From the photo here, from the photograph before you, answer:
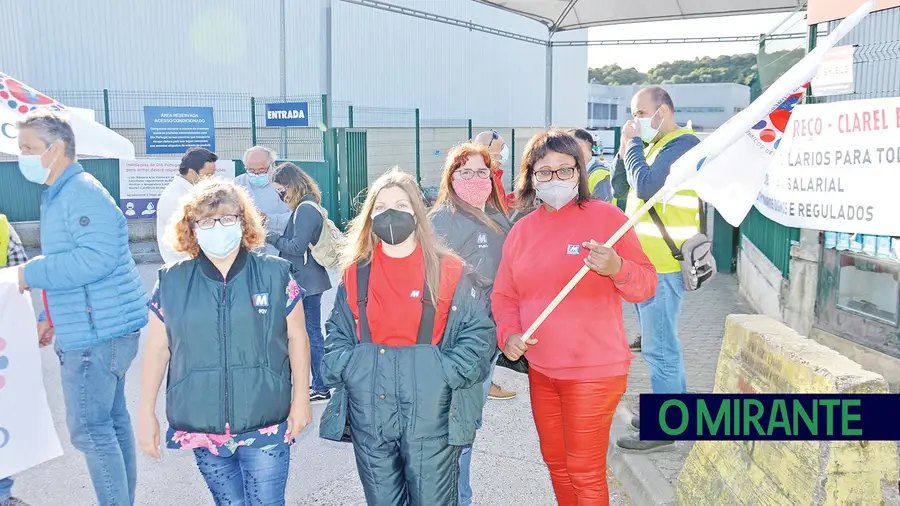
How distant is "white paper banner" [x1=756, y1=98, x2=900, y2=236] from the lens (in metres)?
5.02

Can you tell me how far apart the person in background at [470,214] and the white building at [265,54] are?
11.8 meters

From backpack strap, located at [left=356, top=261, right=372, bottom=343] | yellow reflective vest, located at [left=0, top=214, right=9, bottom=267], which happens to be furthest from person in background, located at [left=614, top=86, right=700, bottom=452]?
yellow reflective vest, located at [left=0, top=214, right=9, bottom=267]

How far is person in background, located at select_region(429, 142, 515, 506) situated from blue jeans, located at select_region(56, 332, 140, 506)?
70.1 inches

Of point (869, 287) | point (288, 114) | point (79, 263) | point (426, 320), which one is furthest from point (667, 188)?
point (288, 114)

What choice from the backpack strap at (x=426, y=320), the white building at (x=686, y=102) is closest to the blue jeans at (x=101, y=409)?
the backpack strap at (x=426, y=320)

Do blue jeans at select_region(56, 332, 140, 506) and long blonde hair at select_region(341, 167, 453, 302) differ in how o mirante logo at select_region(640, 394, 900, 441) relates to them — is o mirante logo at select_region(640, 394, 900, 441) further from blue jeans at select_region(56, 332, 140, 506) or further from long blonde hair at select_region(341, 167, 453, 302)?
blue jeans at select_region(56, 332, 140, 506)

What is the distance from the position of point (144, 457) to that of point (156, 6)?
53.8 ft

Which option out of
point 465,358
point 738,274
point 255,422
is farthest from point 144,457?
point 738,274

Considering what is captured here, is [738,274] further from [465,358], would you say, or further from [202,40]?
[202,40]

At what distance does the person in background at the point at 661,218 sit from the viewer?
4379 millimetres

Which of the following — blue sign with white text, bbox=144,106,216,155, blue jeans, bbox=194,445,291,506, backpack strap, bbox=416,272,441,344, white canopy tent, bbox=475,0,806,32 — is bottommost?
blue jeans, bbox=194,445,291,506

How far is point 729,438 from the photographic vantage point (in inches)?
→ 139

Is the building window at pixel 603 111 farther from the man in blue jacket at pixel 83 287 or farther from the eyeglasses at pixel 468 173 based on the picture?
the man in blue jacket at pixel 83 287

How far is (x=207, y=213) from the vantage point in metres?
3.12
